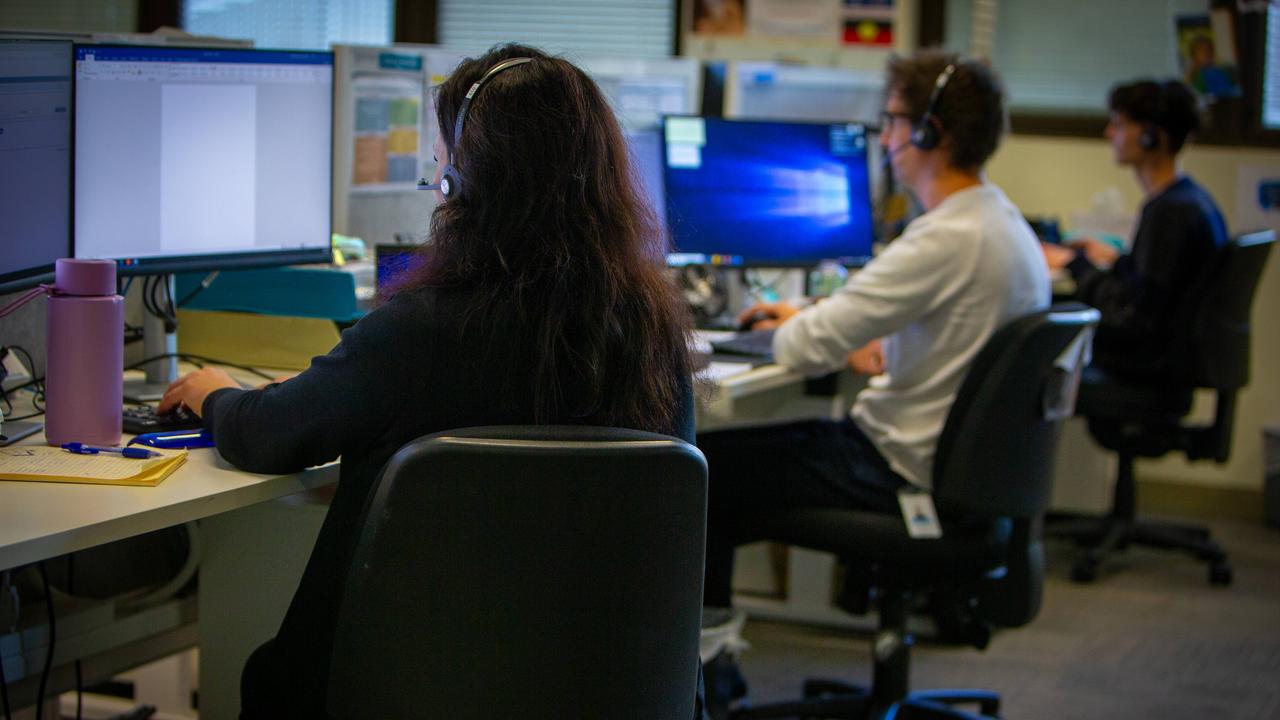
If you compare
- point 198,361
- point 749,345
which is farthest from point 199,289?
point 749,345

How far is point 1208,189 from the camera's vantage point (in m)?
4.32

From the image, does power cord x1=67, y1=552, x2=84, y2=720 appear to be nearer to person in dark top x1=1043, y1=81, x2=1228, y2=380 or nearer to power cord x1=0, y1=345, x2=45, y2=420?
power cord x1=0, y1=345, x2=45, y2=420

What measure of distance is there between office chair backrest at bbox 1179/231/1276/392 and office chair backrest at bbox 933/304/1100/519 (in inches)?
61.6

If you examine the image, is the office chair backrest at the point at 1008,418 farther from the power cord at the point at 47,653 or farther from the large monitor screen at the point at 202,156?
the power cord at the point at 47,653

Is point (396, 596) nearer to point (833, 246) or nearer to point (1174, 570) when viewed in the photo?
point (833, 246)

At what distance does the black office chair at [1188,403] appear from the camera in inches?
136

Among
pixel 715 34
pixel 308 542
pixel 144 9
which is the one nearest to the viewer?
pixel 308 542

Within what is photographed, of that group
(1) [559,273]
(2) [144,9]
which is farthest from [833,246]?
(2) [144,9]

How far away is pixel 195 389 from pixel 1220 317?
275 centimetres

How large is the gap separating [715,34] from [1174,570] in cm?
213

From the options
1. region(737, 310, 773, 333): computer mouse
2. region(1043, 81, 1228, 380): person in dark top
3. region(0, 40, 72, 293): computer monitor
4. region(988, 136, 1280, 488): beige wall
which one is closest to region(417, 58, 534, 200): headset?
region(0, 40, 72, 293): computer monitor

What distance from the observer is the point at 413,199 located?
263 cm

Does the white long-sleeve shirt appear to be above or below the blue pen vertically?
above

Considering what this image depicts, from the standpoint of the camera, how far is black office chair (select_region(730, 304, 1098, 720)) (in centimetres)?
199
